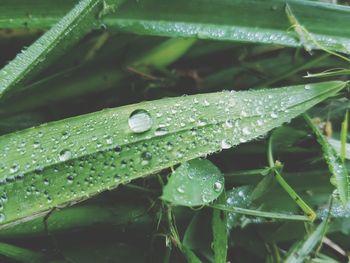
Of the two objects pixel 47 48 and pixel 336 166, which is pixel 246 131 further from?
pixel 47 48

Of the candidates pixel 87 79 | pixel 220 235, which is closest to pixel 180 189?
pixel 220 235

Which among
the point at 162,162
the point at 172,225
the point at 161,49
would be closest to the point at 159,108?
the point at 162,162

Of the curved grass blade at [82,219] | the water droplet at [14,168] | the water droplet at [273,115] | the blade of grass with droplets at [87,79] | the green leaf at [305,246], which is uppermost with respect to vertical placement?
the blade of grass with droplets at [87,79]

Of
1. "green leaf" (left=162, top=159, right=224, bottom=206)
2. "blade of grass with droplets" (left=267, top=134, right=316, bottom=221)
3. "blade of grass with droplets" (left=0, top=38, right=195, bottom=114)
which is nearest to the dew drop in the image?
"green leaf" (left=162, top=159, right=224, bottom=206)

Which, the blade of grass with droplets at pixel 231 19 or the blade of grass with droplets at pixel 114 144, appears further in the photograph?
the blade of grass with droplets at pixel 231 19

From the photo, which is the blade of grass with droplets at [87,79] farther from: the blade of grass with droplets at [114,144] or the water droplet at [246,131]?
the water droplet at [246,131]

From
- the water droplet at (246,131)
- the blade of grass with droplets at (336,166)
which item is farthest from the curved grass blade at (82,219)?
the blade of grass with droplets at (336,166)

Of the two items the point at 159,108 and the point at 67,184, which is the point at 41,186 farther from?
the point at 159,108
